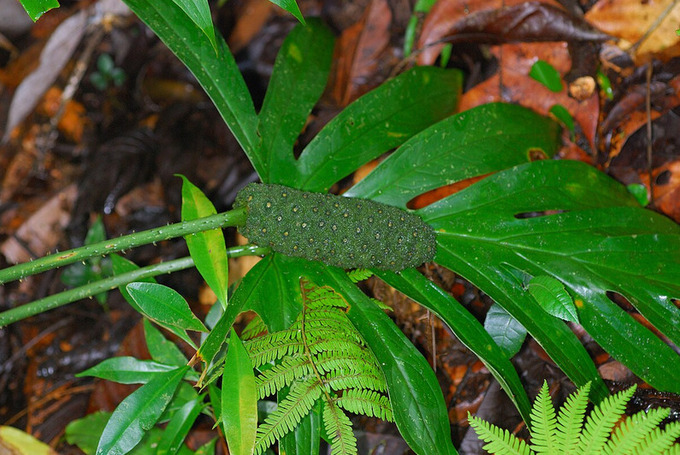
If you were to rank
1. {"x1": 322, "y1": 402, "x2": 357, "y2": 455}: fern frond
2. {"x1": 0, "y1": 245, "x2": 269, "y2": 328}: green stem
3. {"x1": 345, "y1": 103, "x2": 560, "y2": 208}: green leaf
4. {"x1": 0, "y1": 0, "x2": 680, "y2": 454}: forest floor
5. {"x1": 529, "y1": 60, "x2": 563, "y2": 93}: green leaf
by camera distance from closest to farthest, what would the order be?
{"x1": 322, "y1": 402, "x2": 357, "y2": 455}: fern frond, {"x1": 0, "y1": 245, "x2": 269, "y2": 328}: green stem, {"x1": 345, "y1": 103, "x2": 560, "y2": 208}: green leaf, {"x1": 0, "y1": 0, "x2": 680, "y2": 454}: forest floor, {"x1": 529, "y1": 60, "x2": 563, "y2": 93}: green leaf

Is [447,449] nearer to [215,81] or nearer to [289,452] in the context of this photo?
[289,452]

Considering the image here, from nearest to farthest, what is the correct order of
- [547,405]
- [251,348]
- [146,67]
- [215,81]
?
[547,405] < [251,348] < [215,81] < [146,67]

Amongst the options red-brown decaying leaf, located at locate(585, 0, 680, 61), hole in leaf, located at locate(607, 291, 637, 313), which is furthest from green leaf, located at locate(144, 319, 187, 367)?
red-brown decaying leaf, located at locate(585, 0, 680, 61)

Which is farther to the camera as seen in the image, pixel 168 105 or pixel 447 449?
pixel 168 105

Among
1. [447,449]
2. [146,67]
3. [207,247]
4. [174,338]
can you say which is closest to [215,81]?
[207,247]

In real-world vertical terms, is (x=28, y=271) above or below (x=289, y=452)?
above

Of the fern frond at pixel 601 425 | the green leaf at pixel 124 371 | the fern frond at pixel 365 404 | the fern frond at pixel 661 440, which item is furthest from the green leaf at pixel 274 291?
the fern frond at pixel 661 440

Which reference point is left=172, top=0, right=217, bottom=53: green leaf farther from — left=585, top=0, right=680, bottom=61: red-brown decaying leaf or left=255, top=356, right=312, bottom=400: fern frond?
left=585, top=0, right=680, bottom=61: red-brown decaying leaf
